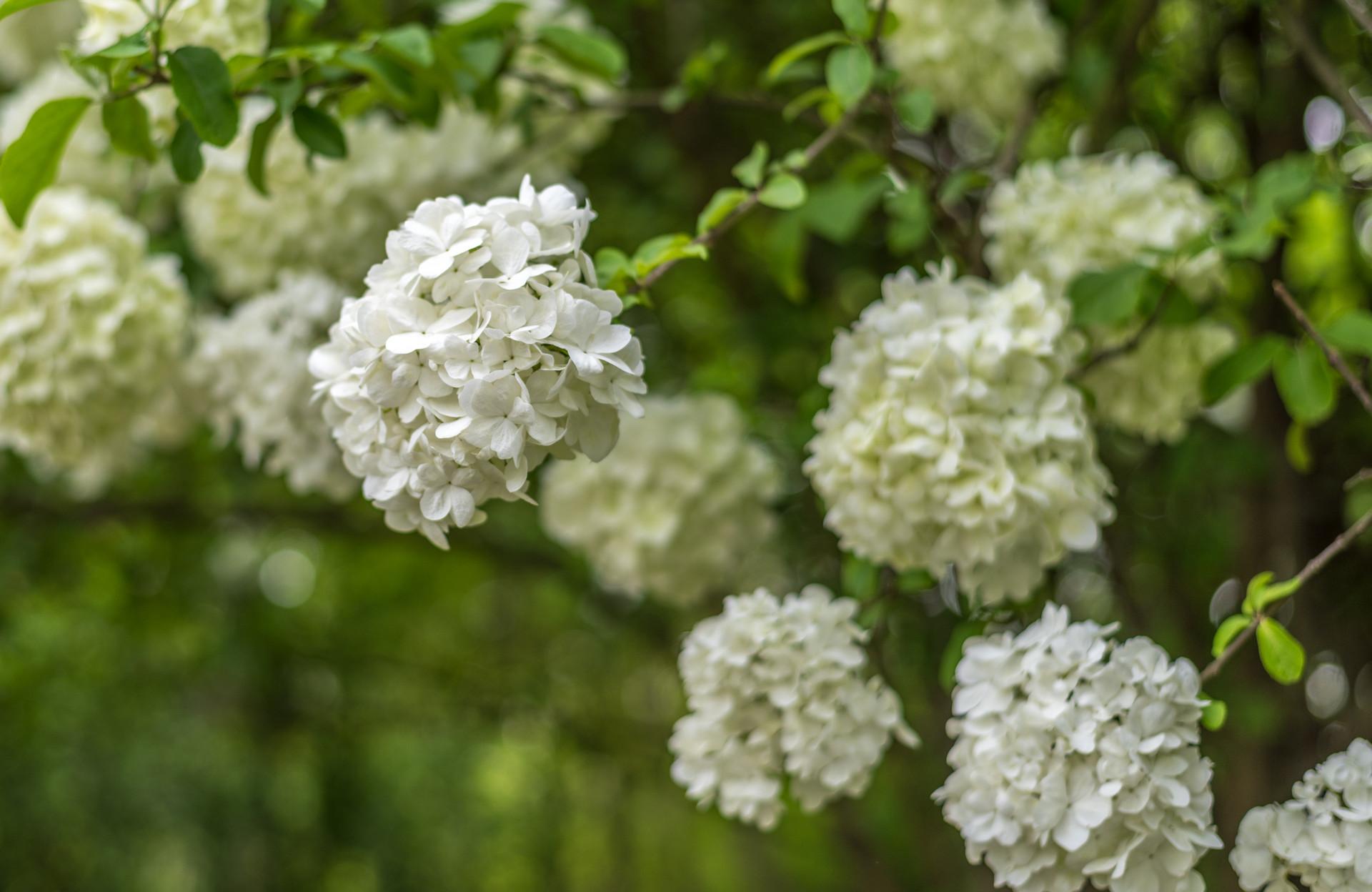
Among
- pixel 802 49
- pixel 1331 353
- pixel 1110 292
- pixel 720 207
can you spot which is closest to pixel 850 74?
pixel 802 49

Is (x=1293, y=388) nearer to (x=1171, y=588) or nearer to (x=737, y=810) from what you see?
(x=737, y=810)

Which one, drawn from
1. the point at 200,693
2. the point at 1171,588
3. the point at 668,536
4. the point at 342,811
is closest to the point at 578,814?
the point at 342,811

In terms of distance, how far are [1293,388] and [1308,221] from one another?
127 cm

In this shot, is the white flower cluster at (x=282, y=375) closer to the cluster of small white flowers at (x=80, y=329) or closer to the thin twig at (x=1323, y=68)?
the cluster of small white flowers at (x=80, y=329)

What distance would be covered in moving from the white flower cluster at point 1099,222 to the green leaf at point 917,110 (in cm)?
14

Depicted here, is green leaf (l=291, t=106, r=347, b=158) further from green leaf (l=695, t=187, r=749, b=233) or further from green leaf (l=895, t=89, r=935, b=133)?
green leaf (l=895, t=89, r=935, b=133)

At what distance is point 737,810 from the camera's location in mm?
1139

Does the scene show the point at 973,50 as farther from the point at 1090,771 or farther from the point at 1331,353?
the point at 1090,771

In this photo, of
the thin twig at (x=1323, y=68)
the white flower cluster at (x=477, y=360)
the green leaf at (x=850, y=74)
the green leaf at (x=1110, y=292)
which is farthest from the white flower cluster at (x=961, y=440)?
the thin twig at (x=1323, y=68)

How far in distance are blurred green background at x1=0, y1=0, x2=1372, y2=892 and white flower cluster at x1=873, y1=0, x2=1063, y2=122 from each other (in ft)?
0.21

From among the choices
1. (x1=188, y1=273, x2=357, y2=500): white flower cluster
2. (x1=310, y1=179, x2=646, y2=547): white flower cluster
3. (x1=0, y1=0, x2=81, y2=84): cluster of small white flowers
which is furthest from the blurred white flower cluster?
(x1=0, y1=0, x2=81, y2=84): cluster of small white flowers

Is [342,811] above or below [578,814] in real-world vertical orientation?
above

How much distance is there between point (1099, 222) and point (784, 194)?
45 centimetres

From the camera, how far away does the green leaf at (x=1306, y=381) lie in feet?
3.84
